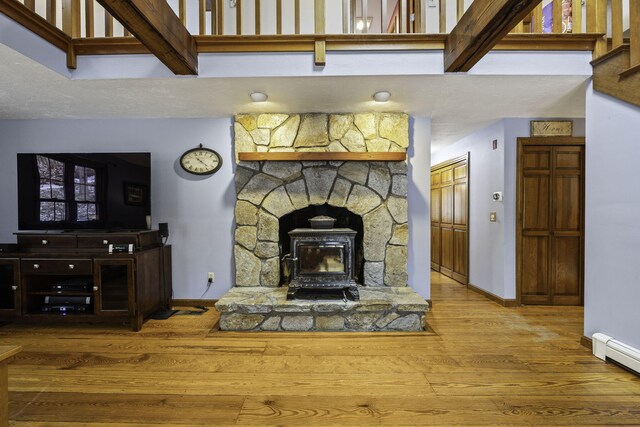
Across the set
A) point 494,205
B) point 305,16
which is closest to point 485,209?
point 494,205

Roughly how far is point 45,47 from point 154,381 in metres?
2.44

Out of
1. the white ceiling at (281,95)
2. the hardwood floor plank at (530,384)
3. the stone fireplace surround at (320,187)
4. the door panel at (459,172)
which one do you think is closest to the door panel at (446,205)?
the door panel at (459,172)

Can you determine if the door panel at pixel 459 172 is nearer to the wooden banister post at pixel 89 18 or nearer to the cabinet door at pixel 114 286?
the cabinet door at pixel 114 286

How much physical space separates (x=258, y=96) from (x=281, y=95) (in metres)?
0.20

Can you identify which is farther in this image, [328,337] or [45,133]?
[45,133]

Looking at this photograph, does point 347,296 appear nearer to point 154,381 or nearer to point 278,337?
point 278,337

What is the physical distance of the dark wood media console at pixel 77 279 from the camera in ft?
8.74

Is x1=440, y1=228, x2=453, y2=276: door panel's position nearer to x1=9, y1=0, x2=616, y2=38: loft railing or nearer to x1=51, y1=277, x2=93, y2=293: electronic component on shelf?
x1=9, y1=0, x2=616, y2=38: loft railing

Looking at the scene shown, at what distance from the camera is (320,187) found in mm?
3121

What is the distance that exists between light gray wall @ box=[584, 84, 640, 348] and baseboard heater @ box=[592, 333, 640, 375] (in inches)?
1.8

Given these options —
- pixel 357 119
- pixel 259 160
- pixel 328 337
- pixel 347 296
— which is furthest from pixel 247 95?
pixel 328 337

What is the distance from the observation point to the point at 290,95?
2650 millimetres

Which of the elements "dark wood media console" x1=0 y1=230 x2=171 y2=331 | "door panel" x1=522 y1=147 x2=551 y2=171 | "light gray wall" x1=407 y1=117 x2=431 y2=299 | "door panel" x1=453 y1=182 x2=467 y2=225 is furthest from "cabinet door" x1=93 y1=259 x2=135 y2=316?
"door panel" x1=522 y1=147 x2=551 y2=171

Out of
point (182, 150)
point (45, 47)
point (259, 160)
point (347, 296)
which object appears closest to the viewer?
point (45, 47)
